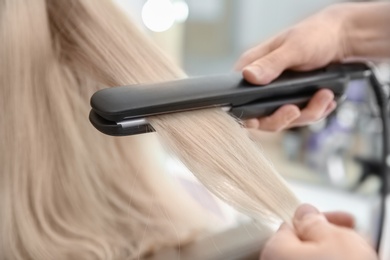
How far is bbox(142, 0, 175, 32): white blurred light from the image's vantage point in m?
1.44

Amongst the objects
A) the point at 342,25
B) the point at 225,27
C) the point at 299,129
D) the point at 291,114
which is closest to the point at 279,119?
the point at 291,114

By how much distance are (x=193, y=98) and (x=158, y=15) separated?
3.52 ft

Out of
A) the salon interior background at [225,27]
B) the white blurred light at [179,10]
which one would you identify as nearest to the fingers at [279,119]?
the white blurred light at [179,10]

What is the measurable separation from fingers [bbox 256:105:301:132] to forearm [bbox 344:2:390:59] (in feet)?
0.74

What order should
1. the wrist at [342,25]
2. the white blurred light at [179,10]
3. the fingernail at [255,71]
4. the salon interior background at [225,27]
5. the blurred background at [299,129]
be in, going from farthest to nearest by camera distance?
the salon interior background at [225,27] < the white blurred light at [179,10] < the blurred background at [299,129] < the wrist at [342,25] < the fingernail at [255,71]

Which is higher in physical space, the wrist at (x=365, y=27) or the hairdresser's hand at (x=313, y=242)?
the wrist at (x=365, y=27)

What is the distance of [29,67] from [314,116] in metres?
0.40

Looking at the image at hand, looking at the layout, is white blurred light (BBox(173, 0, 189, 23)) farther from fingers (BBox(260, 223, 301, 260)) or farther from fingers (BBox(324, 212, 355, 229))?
fingers (BBox(260, 223, 301, 260))

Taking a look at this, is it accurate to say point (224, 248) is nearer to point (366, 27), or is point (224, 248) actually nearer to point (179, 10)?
point (366, 27)

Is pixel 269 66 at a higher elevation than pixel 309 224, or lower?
higher

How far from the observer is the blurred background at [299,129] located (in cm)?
158

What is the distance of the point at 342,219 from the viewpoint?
72 centimetres

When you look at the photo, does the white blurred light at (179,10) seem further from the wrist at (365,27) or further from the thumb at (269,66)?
the thumb at (269,66)

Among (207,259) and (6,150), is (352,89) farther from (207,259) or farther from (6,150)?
(6,150)
